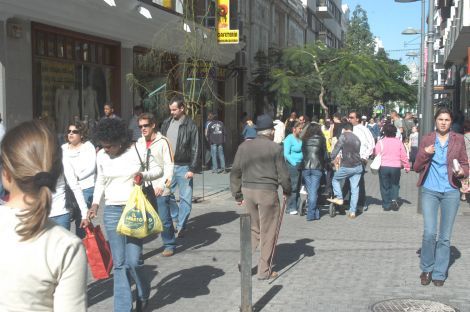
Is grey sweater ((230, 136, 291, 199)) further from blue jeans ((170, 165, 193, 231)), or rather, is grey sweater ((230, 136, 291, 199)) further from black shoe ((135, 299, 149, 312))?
blue jeans ((170, 165, 193, 231))

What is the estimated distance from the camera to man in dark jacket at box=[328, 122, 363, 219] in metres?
11.2

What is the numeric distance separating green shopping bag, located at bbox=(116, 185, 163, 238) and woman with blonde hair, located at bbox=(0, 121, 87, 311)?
2917 mm

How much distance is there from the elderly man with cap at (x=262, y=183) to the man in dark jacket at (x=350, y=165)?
4.44 metres

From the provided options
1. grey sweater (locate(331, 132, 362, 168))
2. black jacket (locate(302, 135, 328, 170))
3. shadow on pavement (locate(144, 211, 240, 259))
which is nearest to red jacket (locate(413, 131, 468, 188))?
shadow on pavement (locate(144, 211, 240, 259))

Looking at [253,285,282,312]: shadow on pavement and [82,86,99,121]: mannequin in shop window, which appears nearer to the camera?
[253,285,282,312]: shadow on pavement

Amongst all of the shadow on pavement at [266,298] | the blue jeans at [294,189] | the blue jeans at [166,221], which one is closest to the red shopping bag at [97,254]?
the shadow on pavement at [266,298]

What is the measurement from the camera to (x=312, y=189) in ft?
35.8

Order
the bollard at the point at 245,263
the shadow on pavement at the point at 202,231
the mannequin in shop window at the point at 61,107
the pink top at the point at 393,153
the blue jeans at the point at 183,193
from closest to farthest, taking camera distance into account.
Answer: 1. the bollard at the point at 245,263
2. the shadow on pavement at the point at 202,231
3. the blue jeans at the point at 183,193
4. the pink top at the point at 393,153
5. the mannequin in shop window at the point at 61,107

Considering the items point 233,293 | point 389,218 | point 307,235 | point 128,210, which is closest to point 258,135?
point 233,293

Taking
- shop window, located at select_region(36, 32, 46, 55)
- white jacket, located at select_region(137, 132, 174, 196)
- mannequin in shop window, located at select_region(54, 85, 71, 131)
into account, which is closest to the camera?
white jacket, located at select_region(137, 132, 174, 196)

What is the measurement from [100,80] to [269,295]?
1189 centimetres

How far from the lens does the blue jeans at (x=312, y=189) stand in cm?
1093

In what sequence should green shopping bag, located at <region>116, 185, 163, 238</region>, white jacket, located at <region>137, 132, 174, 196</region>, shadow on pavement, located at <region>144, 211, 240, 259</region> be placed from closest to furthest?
green shopping bag, located at <region>116, 185, 163, 238</region>
white jacket, located at <region>137, 132, 174, 196</region>
shadow on pavement, located at <region>144, 211, 240, 259</region>

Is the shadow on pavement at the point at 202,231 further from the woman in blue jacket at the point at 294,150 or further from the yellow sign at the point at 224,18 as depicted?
the yellow sign at the point at 224,18
